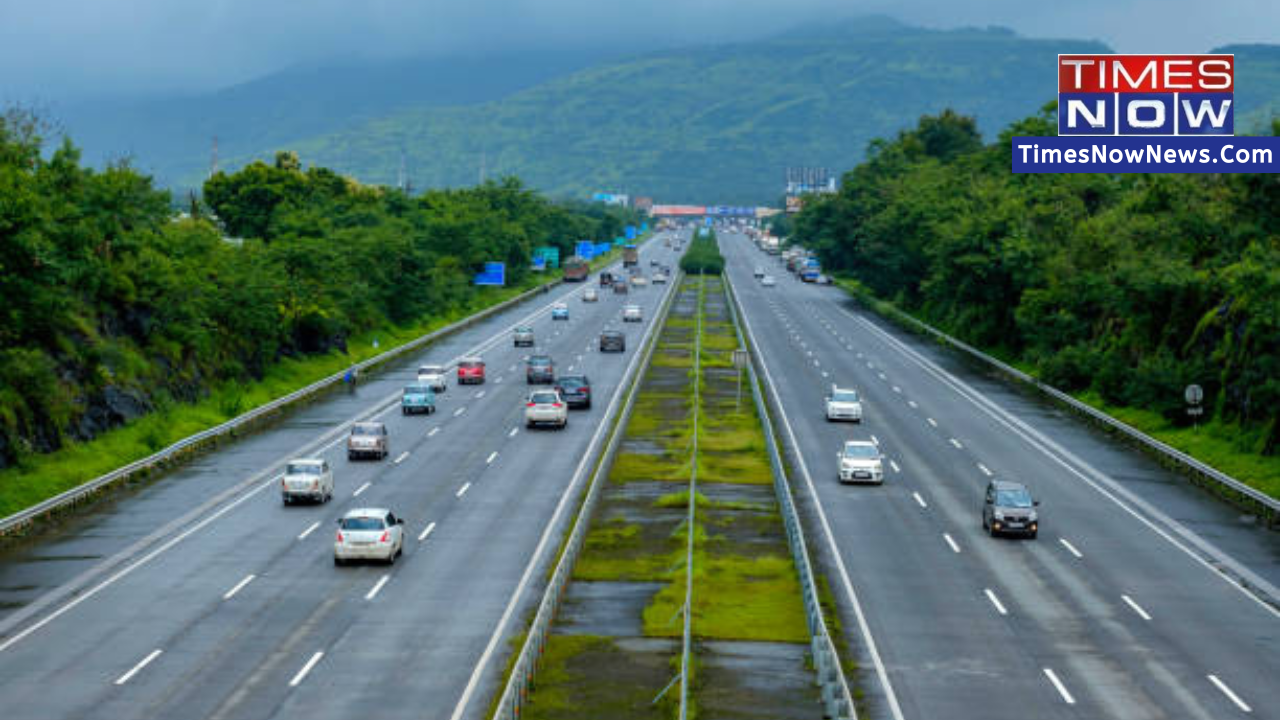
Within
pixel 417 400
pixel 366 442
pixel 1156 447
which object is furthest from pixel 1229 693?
pixel 417 400

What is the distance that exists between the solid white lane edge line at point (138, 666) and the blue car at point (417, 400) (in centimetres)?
4172

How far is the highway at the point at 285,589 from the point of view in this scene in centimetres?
2862

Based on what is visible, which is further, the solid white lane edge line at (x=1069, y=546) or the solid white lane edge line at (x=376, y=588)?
the solid white lane edge line at (x=1069, y=546)

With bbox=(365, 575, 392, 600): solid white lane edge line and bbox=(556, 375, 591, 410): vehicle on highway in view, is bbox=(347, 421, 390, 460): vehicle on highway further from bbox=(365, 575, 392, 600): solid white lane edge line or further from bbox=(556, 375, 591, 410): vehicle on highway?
bbox=(365, 575, 392, 600): solid white lane edge line

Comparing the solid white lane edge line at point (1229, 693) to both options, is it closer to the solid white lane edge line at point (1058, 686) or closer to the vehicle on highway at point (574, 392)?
the solid white lane edge line at point (1058, 686)

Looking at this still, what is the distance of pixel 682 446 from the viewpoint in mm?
63156

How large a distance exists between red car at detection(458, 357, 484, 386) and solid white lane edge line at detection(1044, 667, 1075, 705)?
5850 centimetres

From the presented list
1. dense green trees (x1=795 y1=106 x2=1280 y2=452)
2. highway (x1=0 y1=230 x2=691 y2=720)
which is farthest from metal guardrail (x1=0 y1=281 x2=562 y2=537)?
dense green trees (x1=795 y1=106 x2=1280 y2=452)

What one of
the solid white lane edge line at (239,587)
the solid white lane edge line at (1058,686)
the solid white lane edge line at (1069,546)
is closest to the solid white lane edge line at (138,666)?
the solid white lane edge line at (239,587)

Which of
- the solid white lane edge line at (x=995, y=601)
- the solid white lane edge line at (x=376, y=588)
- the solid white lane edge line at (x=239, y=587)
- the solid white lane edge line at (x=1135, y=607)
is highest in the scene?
the solid white lane edge line at (x=239, y=587)

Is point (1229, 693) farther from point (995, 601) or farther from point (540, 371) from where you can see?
point (540, 371)

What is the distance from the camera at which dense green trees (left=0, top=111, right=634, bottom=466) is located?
57188 millimetres

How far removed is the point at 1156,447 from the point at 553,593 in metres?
35.4

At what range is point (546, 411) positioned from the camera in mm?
67188
